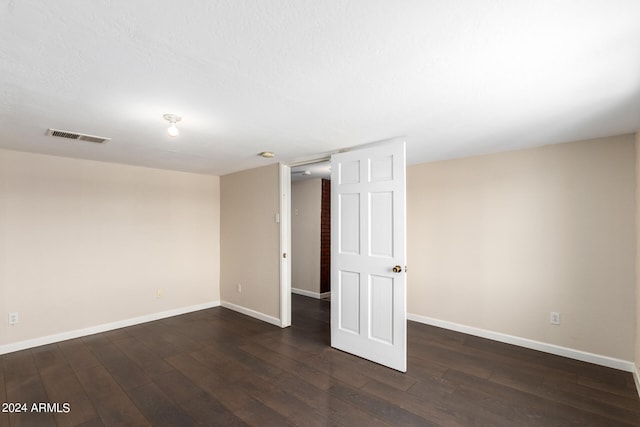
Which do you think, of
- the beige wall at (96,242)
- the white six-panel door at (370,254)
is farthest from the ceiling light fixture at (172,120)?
the beige wall at (96,242)

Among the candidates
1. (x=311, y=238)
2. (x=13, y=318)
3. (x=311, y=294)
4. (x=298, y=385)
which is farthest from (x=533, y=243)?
(x=13, y=318)

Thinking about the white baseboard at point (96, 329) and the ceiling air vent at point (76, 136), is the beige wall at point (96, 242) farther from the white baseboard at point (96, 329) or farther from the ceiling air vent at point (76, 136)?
the ceiling air vent at point (76, 136)

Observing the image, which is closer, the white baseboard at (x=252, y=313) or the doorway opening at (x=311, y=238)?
the white baseboard at (x=252, y=313)

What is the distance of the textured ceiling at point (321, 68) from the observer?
1.19 m

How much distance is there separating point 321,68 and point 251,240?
335 centimetres

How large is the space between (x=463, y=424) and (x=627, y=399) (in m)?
1.45

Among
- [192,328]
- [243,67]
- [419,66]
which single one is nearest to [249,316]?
[192,328]

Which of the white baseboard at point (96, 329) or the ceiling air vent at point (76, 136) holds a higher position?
the ceiling air vent at point (76, 136)

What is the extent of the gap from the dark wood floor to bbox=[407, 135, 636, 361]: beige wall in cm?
38

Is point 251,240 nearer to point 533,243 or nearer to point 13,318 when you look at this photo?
point 13,318

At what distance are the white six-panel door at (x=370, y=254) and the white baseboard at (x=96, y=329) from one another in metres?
2.63

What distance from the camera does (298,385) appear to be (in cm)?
256

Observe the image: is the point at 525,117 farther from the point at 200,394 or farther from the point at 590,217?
the point at 200,394

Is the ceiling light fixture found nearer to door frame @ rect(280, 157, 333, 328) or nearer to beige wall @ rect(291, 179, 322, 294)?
door frame @ rect(280, 157, 333, 328)
